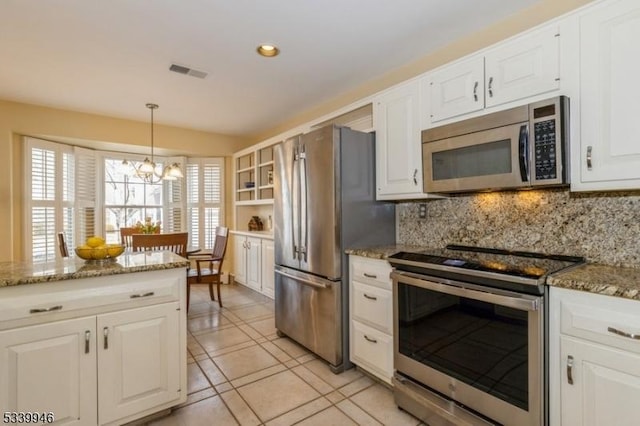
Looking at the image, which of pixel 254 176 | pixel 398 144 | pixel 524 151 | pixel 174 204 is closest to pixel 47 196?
pixel 174 204

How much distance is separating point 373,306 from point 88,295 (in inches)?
69.2

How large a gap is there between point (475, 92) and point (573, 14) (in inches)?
21.8

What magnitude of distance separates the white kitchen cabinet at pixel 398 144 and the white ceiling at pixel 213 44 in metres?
0.48

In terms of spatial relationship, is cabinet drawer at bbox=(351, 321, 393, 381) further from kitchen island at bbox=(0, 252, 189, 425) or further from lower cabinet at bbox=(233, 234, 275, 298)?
lower cabinet at bbox=(233, 234, 275, 298)

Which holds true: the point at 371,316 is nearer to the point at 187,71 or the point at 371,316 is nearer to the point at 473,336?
the point at 473,336

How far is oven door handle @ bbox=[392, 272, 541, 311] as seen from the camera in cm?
145

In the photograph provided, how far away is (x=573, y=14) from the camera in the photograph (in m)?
1.61

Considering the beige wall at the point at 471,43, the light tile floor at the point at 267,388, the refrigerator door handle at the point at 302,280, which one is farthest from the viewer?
the refrigerator door handle at the point at 302,280

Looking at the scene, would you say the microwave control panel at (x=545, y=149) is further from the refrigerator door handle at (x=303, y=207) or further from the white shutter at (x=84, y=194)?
the white shutter at (x=84, y=194)

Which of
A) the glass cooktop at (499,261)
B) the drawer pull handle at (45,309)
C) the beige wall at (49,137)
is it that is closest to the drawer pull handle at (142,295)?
the drawer pull handle at (45,309)

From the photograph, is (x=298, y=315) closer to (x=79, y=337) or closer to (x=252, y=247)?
(x=79, y=337)

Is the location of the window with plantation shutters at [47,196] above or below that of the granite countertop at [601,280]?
above

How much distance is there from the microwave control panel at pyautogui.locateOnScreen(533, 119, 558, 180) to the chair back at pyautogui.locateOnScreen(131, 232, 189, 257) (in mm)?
3347

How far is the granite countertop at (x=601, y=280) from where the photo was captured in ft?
4.12
